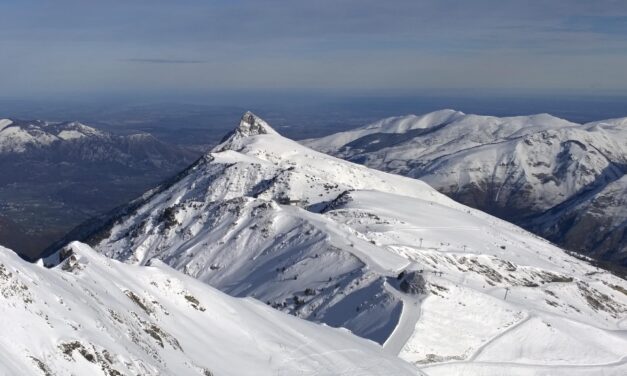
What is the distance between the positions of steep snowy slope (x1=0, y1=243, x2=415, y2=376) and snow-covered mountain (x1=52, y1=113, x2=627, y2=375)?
10.3 meters

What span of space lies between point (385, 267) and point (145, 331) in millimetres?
53774

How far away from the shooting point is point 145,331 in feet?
137

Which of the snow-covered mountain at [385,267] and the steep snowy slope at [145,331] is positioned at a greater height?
the steep snowy slope at [145,331]

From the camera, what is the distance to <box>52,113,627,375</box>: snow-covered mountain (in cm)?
7106

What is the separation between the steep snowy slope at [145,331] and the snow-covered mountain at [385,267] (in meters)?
10.3

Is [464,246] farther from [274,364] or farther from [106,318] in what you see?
[106,318]

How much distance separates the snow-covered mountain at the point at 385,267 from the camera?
71.1m

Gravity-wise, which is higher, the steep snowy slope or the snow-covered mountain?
the steep snowy slope

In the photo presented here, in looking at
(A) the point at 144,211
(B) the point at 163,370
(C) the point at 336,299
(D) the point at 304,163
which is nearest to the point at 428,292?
(C) the point at 336,299

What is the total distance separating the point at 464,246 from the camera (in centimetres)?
12512

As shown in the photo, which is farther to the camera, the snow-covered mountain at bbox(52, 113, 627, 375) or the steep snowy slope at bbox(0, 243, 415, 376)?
the snow-covered mountain at bbox(52, 113, 627, 375)

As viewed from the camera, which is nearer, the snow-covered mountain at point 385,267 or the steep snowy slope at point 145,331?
the steep snowy slope at point 145,331

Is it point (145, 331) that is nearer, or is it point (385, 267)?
point (145, 331)

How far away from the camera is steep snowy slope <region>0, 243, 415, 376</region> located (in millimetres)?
31547
